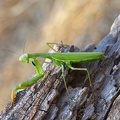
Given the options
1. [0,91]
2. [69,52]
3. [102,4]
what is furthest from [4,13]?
[69,52]

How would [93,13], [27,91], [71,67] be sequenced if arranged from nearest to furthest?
[27,91] → [71,67] → [93,13]

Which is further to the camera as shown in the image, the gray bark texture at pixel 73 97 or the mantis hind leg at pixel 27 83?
the mantis hind leg at pixel 27 83

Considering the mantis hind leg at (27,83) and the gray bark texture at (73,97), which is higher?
the mantis hind leg at (27,83)

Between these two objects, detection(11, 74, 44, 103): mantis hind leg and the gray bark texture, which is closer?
the gray bark texture

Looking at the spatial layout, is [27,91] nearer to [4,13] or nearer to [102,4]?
[102,4]

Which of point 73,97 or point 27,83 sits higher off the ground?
point 27,83

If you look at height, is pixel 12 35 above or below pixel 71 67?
above

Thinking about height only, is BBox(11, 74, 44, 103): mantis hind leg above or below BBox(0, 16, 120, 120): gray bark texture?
above

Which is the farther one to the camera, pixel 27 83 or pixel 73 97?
pixel 27 83
